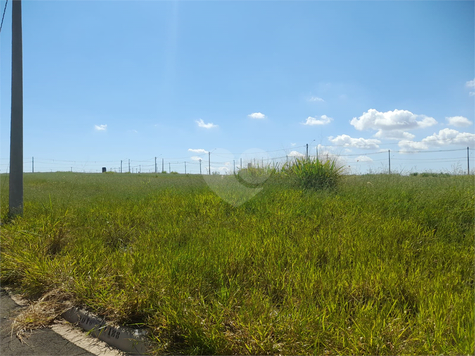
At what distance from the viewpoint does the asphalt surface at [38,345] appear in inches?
104

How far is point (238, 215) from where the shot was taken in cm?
614

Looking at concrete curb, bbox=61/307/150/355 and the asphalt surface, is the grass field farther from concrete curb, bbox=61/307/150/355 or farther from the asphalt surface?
the asphalt surface

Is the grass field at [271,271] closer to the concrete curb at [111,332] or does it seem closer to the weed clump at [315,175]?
the concrete curb at [111,332]

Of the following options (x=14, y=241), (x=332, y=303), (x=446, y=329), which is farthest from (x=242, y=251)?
(x=14, y=241)

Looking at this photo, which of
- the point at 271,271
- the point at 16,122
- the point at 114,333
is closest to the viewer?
the point at 114,333

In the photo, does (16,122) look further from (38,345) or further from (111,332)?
(111,332)

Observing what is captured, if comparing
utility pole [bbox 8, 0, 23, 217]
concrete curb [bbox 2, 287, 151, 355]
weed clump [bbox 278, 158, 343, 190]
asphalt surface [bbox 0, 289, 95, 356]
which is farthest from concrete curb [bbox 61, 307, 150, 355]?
weed clump [bbox 278, 158, 343, 190]

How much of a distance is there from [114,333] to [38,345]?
684 mm

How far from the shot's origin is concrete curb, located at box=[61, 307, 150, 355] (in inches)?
102

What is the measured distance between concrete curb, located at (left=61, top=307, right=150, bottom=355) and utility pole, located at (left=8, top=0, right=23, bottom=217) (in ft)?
15.1

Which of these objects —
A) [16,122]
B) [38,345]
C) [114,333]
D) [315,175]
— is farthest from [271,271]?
[16,122]

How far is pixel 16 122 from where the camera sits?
672 centimetres

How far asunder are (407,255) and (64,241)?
4893 millimetres

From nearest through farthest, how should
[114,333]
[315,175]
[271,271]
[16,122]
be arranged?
[114,333] < [271,271] < [16,122] < [315,175]
